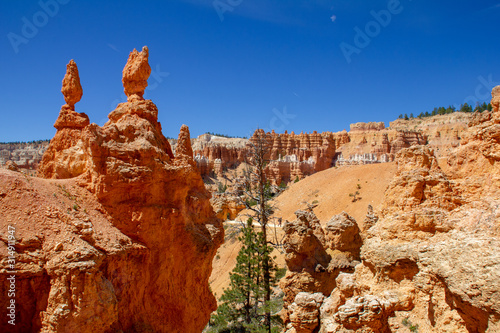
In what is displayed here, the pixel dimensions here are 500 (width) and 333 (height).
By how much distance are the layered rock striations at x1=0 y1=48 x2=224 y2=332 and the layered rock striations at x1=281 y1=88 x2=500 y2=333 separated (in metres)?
3.04

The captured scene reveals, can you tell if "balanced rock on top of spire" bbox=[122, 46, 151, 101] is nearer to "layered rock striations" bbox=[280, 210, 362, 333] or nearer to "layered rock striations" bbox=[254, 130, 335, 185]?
"layered rock striations" bbox=[280, 210, 362, 333]

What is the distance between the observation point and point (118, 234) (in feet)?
21.2

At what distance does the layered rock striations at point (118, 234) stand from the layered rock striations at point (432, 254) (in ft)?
9.99

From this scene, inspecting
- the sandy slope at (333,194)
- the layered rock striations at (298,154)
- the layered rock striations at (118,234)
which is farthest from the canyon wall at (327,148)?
the layered rock striations at (118,234)

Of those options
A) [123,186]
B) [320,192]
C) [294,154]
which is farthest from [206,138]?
[123,186]

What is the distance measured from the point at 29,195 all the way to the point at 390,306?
6.42 metres

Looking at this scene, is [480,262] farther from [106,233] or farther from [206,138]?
[206,138]

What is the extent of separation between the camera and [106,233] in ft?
20.3

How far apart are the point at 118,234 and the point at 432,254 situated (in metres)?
5.57

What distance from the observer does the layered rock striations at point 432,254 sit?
4.76 m

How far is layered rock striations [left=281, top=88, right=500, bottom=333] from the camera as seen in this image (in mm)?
4762

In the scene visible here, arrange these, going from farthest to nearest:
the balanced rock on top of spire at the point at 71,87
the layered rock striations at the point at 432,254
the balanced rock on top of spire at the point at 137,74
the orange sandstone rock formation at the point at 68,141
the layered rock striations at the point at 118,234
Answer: the balanced rock on top of spire at the point at 71,87 → the orange sandstone rock formation at the point at 68,141 → the balanced rock on top of spire at the point at 137,74 → the layered rock striations at the point at 118,234 → the layered rock striations at the point at 432,254
